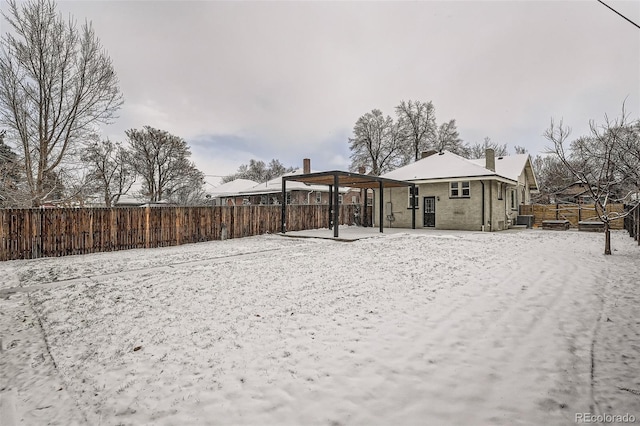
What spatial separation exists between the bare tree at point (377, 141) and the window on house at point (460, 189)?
18904mm

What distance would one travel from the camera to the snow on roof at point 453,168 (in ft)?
58.3

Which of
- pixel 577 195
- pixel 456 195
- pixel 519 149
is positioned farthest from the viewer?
pixel 519 149

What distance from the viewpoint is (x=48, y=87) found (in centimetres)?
1233

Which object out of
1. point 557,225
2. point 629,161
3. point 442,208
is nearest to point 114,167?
point 442,208

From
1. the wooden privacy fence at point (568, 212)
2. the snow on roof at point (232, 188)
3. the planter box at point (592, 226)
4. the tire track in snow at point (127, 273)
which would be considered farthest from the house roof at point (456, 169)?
the snow on roof at point (232, 188)

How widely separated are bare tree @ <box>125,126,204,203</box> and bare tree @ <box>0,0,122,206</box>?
16799 mm

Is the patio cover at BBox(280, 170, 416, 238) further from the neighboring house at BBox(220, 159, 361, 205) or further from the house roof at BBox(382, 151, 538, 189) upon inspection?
the neighboring house at BBox(220, 159, 361, 205)

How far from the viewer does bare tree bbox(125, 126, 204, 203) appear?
95.8ft

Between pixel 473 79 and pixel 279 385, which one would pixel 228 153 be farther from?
pixel 279 385

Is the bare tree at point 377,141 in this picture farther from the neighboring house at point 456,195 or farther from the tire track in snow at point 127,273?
the tire track in snow at point 127,273

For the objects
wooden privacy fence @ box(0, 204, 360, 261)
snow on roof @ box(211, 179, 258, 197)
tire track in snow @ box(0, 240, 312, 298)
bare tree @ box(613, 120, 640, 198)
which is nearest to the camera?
tire track in snow @ box(0, 240, 312, 298)

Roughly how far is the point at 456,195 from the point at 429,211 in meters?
1.95

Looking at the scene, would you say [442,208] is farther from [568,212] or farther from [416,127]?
[416,127]

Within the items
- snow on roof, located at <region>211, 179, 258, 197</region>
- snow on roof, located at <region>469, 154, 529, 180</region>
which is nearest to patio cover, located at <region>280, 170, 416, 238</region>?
snow on roof, located at <region>469, 154, 529, 180</region>
